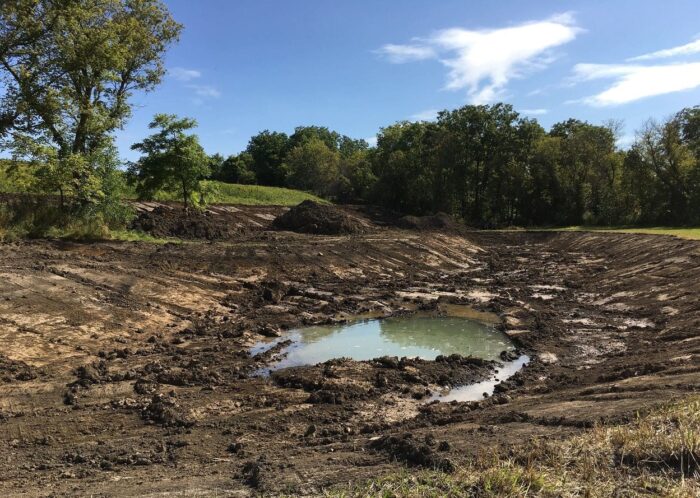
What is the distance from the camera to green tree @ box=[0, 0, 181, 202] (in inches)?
777

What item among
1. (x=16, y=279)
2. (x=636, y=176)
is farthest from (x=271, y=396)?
(x=636, y=176)

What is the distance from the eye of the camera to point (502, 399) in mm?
9875

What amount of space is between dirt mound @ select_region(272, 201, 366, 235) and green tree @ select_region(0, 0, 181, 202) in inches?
588

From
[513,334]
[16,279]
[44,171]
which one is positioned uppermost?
[44,171]

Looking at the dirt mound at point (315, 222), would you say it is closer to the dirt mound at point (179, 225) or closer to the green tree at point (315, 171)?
the dirt mound at point (179, 225)

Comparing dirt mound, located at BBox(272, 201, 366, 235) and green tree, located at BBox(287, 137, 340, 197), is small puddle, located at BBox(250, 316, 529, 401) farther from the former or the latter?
green tree, located at BBox(287, 137, 340, 197)

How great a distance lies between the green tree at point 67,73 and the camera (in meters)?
19.7

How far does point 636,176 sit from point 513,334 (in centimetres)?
3661

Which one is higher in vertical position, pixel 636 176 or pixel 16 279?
pixel 636 176

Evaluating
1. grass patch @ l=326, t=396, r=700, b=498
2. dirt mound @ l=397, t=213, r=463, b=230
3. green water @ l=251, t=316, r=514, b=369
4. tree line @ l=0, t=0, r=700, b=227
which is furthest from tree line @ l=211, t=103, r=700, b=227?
grass patch @ l=326, t=396, r=700, b=498

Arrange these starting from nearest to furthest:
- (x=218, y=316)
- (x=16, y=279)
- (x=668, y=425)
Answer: (x=668, y=425), (x=16, y=279), (x=218, y=316)

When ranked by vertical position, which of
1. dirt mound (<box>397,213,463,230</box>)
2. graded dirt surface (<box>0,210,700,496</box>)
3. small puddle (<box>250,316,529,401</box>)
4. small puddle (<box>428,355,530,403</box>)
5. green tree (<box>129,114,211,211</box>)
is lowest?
small puddle (<box>428,355,530,403</box>)

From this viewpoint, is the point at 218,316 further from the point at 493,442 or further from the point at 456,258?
the point at 456,258

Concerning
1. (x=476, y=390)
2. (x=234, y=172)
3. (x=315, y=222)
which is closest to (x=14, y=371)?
(x=476, y=390)
